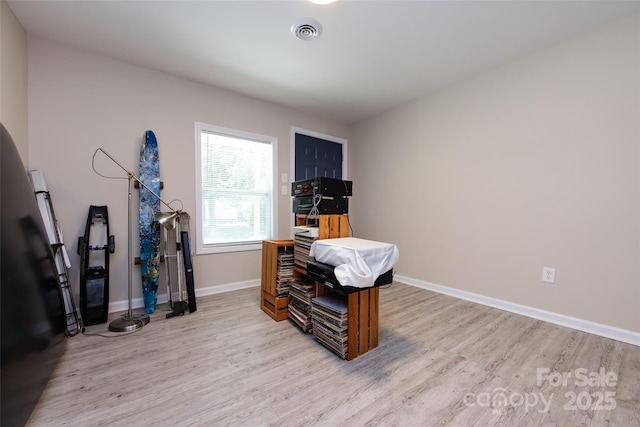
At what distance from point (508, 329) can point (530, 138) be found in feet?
5.77

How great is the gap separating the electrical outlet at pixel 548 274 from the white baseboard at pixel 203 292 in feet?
10.0

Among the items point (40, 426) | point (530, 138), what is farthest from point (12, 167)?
point (530, 138)

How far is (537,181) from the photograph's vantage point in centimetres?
233

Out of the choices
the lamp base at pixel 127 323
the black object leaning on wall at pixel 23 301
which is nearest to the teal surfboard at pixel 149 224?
the lamp base at pixel 127 323

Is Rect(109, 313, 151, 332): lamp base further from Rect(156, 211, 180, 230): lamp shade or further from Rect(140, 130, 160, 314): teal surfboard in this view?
Rect(156, 211, 180, 230): lamp shade

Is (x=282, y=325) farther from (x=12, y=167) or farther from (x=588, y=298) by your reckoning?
(x=588, y=298)

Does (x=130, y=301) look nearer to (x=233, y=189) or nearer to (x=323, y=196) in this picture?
(x=233, y=189)

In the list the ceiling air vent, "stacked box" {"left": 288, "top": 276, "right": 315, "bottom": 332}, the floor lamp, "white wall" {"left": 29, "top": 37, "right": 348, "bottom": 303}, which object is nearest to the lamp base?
the floor lamp

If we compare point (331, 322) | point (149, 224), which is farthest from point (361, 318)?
point (149, 224)

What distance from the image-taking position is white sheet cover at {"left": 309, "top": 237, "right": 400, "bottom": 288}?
5.07 feet

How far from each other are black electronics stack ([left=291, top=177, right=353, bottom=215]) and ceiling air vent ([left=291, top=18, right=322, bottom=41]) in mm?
1194

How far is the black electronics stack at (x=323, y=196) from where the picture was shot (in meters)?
2.06

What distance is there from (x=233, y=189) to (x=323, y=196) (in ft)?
5.25

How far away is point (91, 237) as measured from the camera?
7.45 feet
